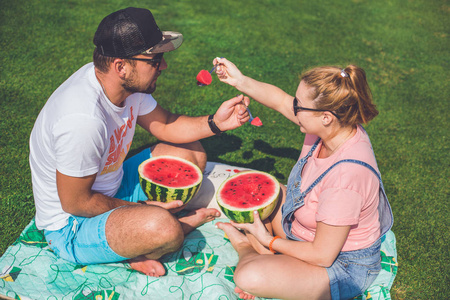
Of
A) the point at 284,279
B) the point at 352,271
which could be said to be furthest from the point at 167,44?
the point at 352,271

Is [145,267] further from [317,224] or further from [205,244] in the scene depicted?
[317,224]

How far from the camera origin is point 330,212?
2967 millimetres

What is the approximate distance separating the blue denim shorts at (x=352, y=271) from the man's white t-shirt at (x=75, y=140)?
83.4 inches

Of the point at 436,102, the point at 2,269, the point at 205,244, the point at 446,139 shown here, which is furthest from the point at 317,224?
the point at 436,102

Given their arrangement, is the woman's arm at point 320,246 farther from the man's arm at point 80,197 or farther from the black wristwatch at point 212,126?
the man's arm at point 80,197

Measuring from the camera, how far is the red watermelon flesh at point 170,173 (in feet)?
13.0

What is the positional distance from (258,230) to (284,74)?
450 centimetres

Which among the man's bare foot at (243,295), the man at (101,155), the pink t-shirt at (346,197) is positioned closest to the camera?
the pink t-shirt at (346,197)

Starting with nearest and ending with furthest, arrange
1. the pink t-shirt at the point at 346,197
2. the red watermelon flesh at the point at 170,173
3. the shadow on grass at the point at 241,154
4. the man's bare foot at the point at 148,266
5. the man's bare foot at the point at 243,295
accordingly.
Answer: the pink t-shirt at the point at 346,197 < the man's bare foot at the point at 243,295 < the man's bare foot at the point at 148,266 < the red watermelon flesh at the point at 170,173 < the shadow on grass at the point at 241,154

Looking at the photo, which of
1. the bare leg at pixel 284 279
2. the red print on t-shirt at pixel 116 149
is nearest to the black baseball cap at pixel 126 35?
the red print on t-shirt at pixel 116 149

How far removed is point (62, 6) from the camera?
8.56 meters

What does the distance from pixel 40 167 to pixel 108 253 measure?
0.92m

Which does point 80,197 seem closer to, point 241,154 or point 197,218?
point 197,218

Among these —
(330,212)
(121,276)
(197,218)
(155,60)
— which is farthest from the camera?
(197,218)
